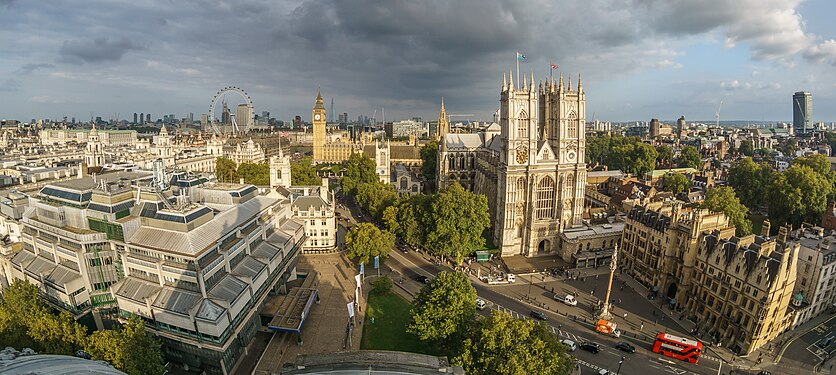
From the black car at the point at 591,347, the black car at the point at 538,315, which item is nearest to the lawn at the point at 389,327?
the black car at the point at 538,315

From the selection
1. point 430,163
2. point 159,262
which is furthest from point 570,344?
point 430,163

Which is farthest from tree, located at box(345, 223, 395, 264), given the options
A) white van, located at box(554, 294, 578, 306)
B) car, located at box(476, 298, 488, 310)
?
white van, located at box(554, 294, 578, 306)

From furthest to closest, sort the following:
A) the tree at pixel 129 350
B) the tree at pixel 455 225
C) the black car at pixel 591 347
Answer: the tree at pixel 455 225 → the black car at pixel 591 347 → the tree at pixel 129 350

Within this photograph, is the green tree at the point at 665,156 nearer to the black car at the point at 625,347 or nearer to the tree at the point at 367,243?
the black car at the point at 625,347

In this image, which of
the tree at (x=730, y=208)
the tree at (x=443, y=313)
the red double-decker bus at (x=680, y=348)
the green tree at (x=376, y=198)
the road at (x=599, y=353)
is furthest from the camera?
the green tree at (x=376, y=198)

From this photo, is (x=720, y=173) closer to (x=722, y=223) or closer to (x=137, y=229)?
(x=722, y=223)

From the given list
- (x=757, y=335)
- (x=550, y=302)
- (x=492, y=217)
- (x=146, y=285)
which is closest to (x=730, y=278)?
(x=757, y=335)
